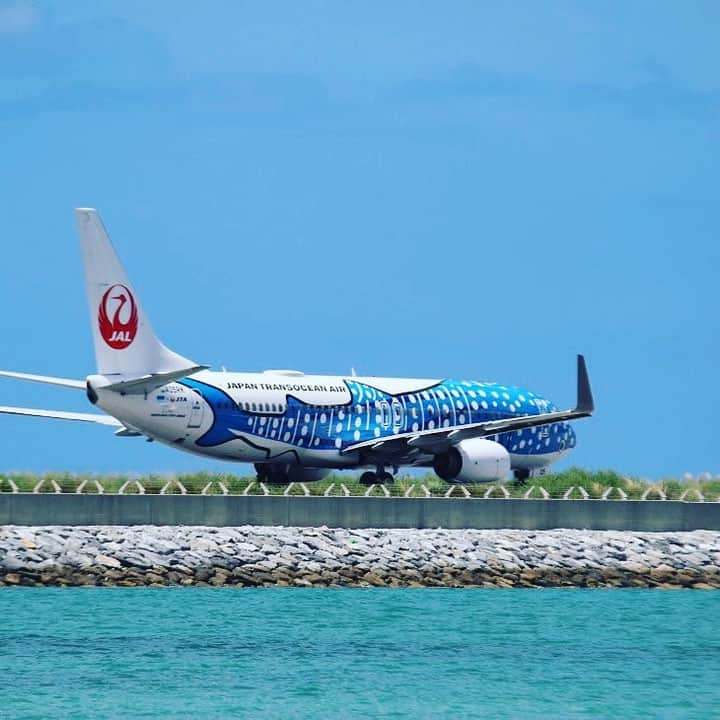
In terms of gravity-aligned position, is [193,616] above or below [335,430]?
below

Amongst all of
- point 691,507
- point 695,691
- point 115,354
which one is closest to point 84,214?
point 115,354

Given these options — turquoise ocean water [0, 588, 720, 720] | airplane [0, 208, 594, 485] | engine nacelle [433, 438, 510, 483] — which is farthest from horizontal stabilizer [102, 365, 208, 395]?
engine nacelle [433, 438, 510, 483]

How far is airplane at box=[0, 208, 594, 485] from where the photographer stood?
57.6 meters

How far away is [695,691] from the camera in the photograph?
39.9 m

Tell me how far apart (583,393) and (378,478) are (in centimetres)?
702

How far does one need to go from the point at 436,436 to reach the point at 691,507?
7.33 metres

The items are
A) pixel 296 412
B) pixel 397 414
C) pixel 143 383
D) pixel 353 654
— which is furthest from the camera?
pixel 397 414

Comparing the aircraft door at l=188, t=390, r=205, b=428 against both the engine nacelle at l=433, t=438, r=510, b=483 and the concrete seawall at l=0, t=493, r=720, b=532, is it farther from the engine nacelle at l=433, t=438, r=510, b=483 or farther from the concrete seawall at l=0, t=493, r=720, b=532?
the engine nacelle at l=433, t=438, r=510, b=483

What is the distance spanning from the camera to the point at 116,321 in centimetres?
5775

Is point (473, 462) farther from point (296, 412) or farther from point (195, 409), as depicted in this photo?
point (195, 409)

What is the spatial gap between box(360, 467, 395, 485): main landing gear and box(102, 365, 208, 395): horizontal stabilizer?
27.8 ft

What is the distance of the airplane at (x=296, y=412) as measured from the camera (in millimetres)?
57625

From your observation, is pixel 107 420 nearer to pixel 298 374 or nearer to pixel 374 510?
pixel 298 374

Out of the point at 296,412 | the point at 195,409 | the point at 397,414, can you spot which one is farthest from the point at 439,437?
the point at 195,409
